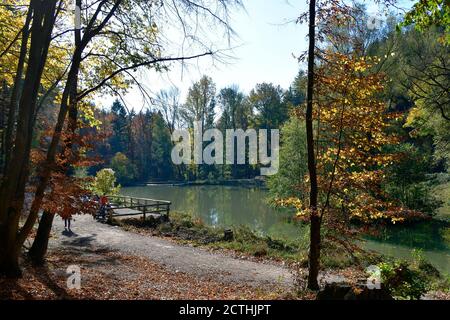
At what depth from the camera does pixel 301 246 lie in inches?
562

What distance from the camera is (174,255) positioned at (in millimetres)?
12797

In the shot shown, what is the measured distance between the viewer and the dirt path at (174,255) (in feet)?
33.7

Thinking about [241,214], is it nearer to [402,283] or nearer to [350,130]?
[350,130]

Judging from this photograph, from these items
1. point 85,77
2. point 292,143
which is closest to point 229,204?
point 292,143

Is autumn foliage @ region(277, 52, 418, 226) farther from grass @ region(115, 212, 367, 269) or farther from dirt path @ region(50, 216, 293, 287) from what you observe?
dirt path @ region(50, 216, 293, 287)

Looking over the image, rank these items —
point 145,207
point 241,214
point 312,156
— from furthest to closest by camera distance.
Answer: point 241,214 → point 145,207 → point 312,156

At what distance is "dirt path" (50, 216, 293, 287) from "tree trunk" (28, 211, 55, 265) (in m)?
3.37

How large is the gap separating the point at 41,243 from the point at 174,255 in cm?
473

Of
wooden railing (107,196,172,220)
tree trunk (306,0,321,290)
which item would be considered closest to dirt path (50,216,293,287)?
tree trunk (306,0,321,290)

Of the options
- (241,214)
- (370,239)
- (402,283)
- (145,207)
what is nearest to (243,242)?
(145,207)

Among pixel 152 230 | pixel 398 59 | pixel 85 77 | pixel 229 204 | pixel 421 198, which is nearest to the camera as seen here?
pixel 85 77

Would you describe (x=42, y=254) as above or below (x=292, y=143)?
below
